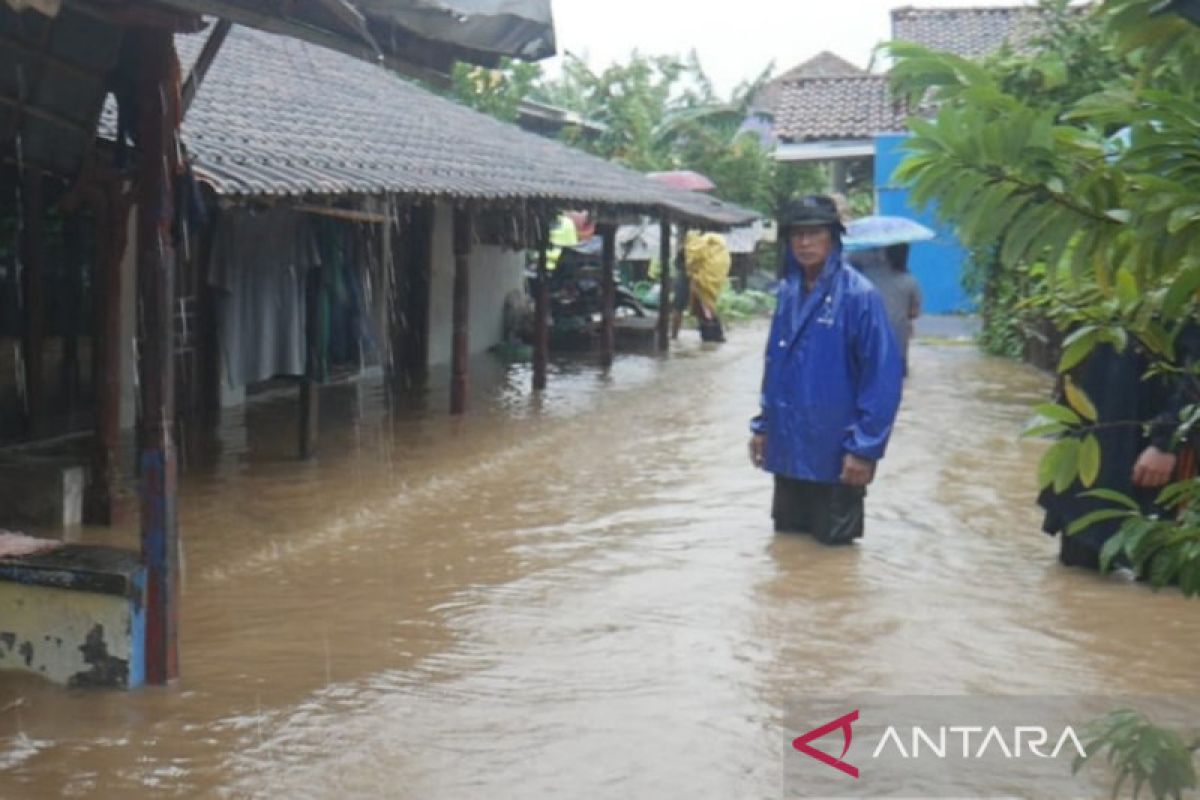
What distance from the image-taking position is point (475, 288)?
20891mm

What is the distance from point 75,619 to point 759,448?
381 centimetres

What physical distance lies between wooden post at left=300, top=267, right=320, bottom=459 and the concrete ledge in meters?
5.74

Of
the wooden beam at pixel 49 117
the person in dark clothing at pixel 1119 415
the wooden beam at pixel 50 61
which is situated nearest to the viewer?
the wooden beam at pixel 50 61

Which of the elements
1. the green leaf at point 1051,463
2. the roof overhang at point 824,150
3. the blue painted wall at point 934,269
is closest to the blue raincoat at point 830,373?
the green leaf at point 1051,463

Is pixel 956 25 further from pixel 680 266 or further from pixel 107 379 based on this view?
pixel 107 379

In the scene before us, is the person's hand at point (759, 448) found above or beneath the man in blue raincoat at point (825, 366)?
beneath

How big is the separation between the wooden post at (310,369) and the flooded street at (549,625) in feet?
0.79

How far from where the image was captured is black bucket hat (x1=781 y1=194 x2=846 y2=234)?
7.85 meters

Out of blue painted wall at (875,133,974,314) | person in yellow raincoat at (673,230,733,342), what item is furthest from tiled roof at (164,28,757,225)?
blue painted wall at (875,133,974,314)

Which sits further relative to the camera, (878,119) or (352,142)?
(878,119)

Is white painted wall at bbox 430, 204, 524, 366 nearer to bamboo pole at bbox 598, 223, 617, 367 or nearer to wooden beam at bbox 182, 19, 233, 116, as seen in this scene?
bamboo pole at bbox 598, 223, 617, 367

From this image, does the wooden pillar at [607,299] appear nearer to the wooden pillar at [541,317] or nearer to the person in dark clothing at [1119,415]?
the wooden pillar at [541,317]

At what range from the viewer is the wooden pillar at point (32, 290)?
10.3m

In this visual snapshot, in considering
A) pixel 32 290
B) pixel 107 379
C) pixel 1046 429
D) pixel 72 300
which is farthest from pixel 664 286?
pixel 1046 429
